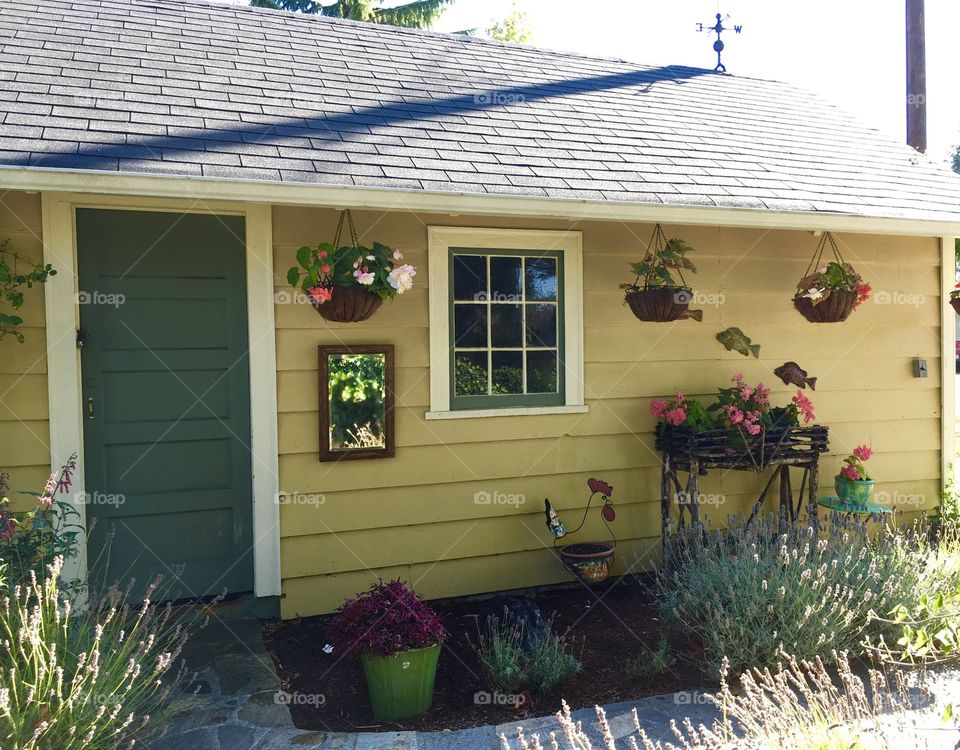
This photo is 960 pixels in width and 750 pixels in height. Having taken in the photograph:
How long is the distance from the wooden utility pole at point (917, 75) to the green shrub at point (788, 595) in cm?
587

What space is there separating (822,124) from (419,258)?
14.0 feet

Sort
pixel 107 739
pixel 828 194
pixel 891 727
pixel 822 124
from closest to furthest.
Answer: pixel 107 739 < pixel 891 727 < pixel 828 194 < pixel 822 124

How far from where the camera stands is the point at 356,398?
457 cm

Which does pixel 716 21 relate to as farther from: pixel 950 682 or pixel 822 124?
pixel 950 682

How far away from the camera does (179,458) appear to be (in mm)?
4449

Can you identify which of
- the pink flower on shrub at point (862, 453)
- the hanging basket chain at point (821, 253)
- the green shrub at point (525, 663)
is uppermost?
the hanging basket chain at point (821, 253)

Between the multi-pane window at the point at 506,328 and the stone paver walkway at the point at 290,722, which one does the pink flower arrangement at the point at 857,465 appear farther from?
the multi-pane window at the point at 506,328

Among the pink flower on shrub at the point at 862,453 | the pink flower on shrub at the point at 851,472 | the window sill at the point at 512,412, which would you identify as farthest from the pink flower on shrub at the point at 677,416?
the pink flower on shrub at the point at 862,453

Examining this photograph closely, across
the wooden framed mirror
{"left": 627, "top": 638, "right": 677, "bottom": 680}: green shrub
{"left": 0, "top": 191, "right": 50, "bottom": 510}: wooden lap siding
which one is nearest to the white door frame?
{"left": 0, "top": 191, "right": 50, "bottom": 510}: wooden lap siding

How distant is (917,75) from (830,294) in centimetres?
481

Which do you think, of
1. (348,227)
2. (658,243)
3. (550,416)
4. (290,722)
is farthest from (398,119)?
(290,722)

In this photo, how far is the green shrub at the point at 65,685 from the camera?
2.50m

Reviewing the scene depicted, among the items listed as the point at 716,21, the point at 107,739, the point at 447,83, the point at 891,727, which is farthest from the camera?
the point at 716,21


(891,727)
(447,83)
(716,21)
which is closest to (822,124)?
(716,21)
